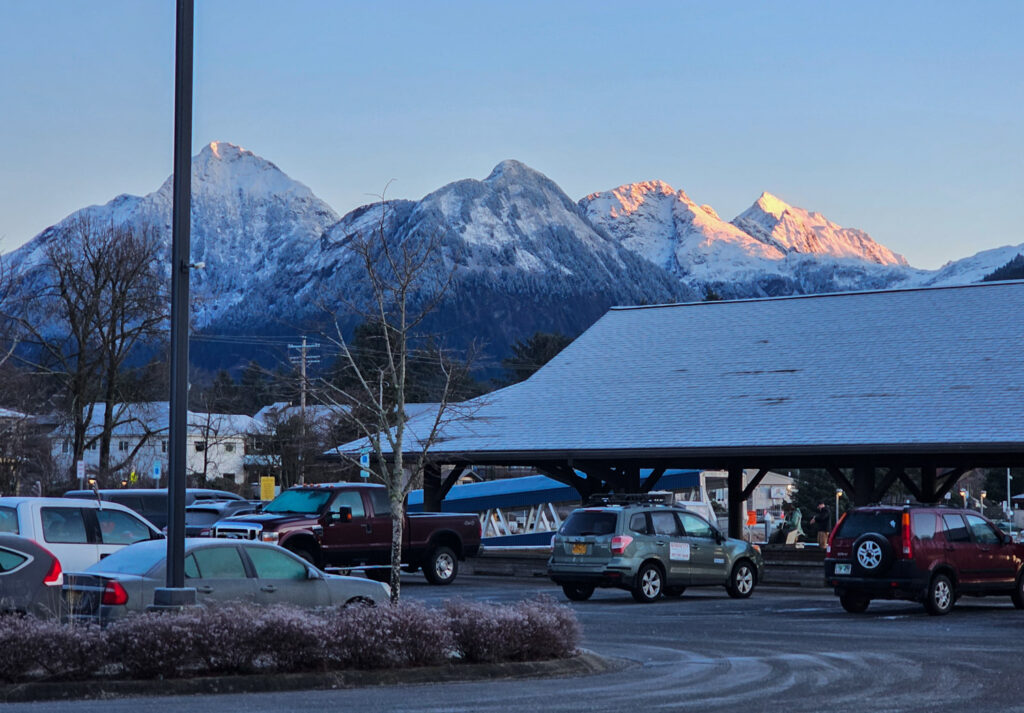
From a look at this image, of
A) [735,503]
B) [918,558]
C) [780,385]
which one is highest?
[780,385]

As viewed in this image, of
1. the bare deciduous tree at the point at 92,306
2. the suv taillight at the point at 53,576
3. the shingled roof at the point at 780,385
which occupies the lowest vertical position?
the suv taillight at the point at 53,576

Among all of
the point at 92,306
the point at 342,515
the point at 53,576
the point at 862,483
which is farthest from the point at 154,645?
the point at 92,306

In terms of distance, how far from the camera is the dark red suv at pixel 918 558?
23.0 metres

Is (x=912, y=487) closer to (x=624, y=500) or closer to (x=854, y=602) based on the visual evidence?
(x=624, y=500)

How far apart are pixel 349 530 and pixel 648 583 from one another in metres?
6.13

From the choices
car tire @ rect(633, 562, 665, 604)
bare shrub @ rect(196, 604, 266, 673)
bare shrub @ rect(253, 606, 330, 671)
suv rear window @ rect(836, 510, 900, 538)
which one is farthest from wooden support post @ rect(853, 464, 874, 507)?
bare shrub @ rect(196, 604, 266, 673)

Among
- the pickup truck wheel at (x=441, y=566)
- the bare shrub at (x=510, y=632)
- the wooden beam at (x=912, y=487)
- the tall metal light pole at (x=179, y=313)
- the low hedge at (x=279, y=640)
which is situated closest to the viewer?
the low hedge at (x=279, y=640)

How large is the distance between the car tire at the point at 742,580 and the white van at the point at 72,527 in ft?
36.0

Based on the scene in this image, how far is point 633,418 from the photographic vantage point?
33.7m

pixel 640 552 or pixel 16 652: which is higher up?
pixel 640 552

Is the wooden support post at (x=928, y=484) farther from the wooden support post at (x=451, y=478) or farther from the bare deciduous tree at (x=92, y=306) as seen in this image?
the bare deciduous tree at (x=92, y=306)

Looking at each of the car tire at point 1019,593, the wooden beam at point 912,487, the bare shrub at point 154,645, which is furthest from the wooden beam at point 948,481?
the bare shrub at point 154,645

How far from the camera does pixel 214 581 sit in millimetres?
16172

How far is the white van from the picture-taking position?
64.5ft
